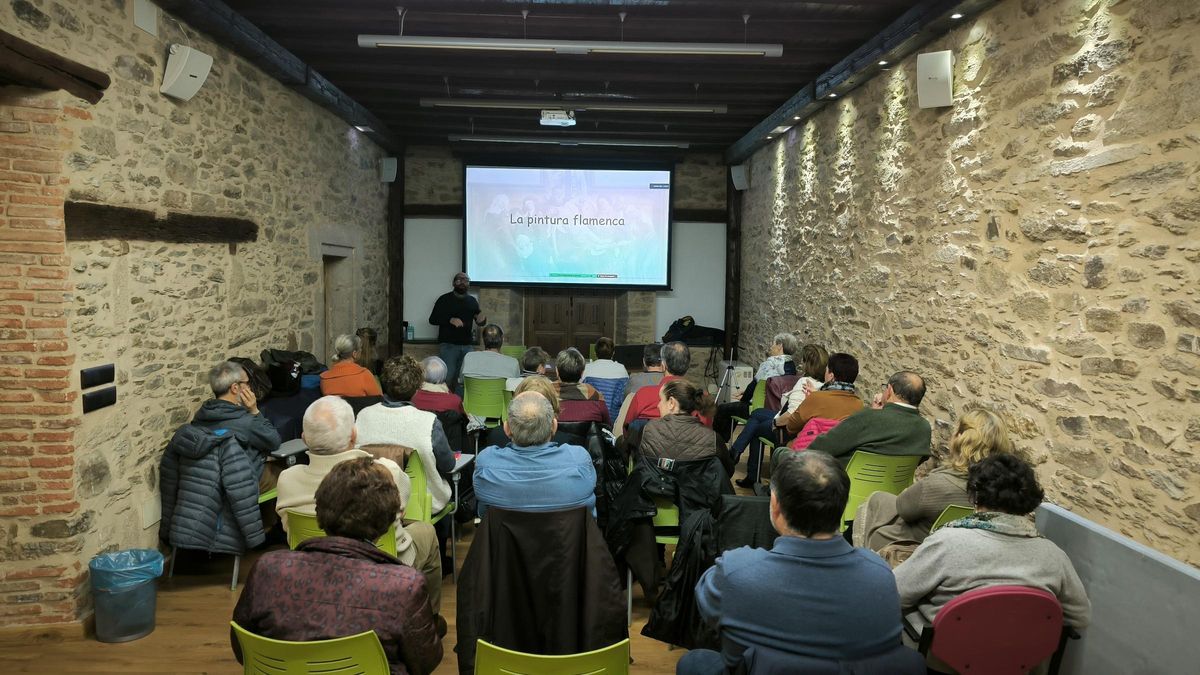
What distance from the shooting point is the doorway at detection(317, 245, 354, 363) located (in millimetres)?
8344

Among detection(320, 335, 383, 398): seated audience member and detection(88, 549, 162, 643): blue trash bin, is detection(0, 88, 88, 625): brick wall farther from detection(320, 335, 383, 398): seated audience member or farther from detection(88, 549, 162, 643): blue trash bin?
detection(320, 335, 383, 398): seated audience member

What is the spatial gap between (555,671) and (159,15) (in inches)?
176

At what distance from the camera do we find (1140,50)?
327 cm

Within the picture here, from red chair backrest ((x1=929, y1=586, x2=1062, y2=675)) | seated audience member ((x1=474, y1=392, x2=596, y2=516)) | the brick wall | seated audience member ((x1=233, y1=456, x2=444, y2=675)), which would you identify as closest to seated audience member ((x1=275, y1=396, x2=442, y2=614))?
seated audience member ((x1=474, y1=392, x2=596, y2=516))

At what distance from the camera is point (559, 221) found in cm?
1095

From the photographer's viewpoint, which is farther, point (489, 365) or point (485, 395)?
point (489, 365)

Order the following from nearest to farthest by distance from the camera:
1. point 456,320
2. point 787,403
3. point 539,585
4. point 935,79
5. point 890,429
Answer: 1. point 539,585
2. point 890,429
3. point 935,79
4. point 787,403
5. point 456,320

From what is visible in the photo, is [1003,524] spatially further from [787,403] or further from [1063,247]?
[787,403]

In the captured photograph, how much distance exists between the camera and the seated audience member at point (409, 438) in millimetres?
3693

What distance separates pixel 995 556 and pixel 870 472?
5.17 ft

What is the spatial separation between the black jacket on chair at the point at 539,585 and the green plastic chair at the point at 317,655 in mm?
695

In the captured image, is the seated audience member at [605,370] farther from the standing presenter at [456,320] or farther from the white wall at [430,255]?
the white wall at [430,255]

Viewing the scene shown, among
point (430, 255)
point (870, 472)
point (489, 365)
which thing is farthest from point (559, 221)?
point (870, 472)

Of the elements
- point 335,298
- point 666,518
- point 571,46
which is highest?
point 571,46
